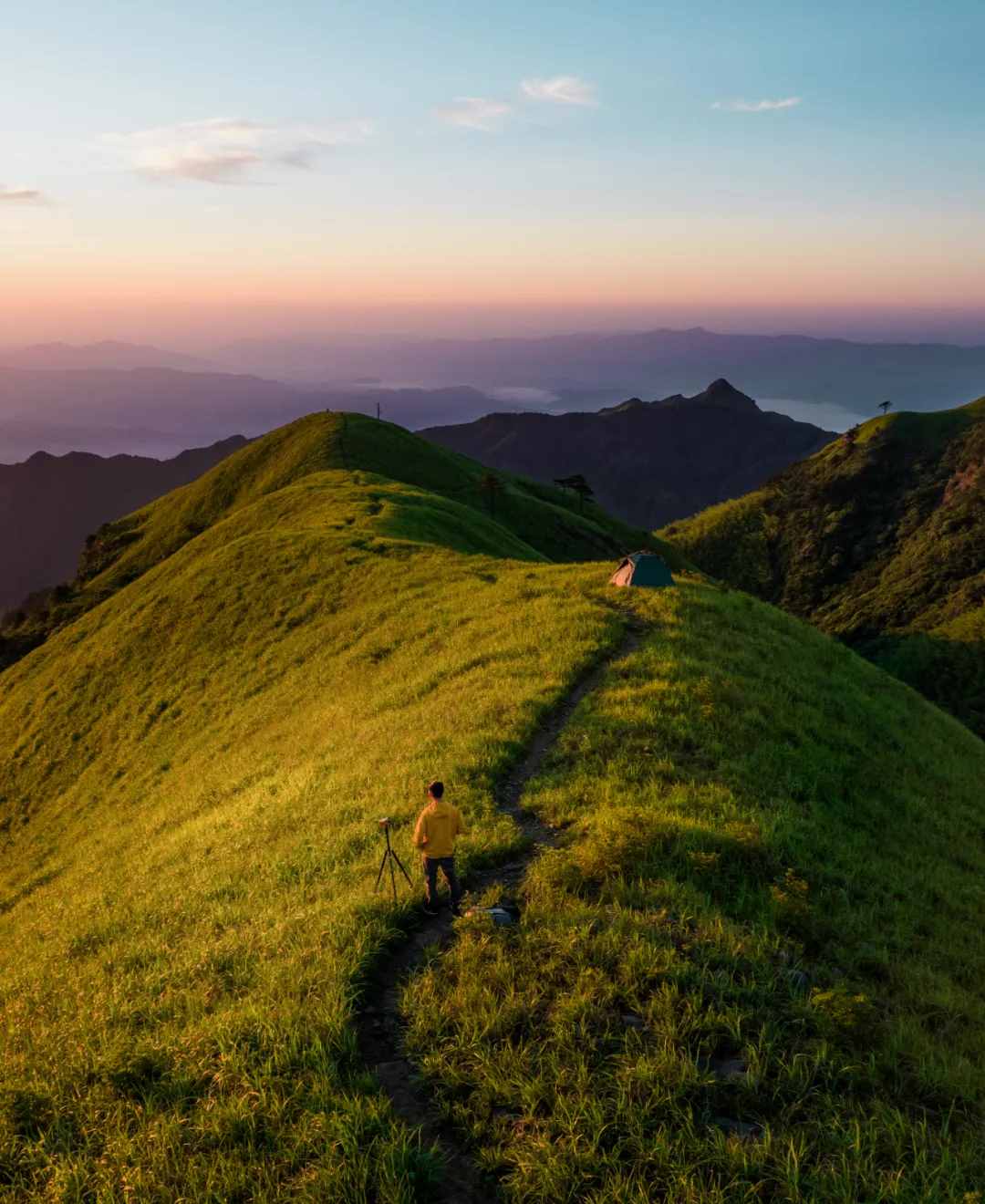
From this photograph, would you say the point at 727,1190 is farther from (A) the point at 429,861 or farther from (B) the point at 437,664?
(B) the point at 437,664

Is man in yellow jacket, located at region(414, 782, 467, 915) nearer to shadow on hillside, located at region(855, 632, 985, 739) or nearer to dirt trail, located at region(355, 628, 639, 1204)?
dirt trail, located at region(355, 628, 639, 1204)

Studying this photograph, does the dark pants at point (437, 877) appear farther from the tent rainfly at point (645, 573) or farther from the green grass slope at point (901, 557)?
the green grass slope at point (901, 557)

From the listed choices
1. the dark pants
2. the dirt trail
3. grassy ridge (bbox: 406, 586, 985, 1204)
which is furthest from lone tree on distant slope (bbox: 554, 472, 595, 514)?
the dark pants

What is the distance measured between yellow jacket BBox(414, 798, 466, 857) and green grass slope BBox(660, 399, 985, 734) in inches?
4223

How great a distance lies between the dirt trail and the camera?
6.40 metres

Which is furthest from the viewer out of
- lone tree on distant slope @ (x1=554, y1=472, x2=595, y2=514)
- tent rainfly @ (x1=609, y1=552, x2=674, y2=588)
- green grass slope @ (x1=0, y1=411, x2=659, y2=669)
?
lone tree on distant slope @ (x1=554, y1=472, x2=595, y2=514)

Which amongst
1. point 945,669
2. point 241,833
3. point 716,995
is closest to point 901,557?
point 945,669

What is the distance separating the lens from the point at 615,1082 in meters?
6.96

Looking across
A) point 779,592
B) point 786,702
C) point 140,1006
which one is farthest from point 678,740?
point 779,592

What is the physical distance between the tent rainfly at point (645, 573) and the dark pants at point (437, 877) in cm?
2019

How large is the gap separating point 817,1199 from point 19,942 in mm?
18112

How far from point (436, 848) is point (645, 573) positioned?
68.1 ft

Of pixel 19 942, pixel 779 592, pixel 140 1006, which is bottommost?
pixel 779 592

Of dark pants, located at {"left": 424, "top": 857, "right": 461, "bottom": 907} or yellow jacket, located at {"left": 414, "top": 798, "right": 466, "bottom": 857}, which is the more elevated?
yellow jacket, located at {"left": 414, "top": 798, "right": 466, "bottom": 857}
